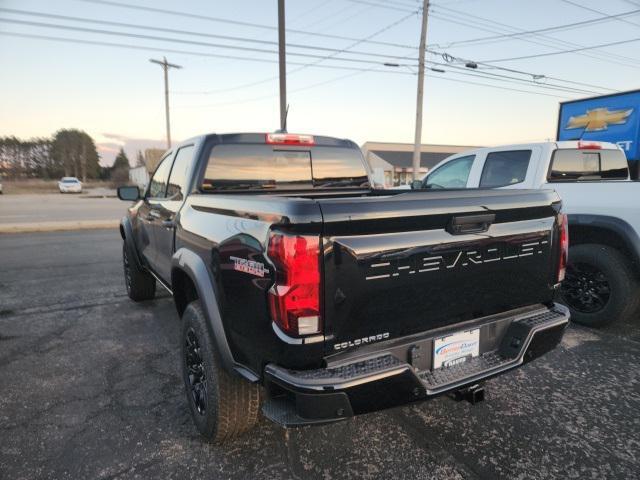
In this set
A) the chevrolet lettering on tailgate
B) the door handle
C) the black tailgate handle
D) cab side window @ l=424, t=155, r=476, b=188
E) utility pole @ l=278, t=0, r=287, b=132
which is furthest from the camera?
utility pole @ l=278, t=0, r=287, b=132

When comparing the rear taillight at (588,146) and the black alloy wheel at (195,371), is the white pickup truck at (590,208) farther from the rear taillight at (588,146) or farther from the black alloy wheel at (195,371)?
the black alloy wheel at (195,371)

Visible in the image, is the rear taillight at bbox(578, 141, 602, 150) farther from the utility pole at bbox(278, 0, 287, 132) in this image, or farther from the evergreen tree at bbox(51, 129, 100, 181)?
the evergreen tree at bbox(51, 129, 100, 181)

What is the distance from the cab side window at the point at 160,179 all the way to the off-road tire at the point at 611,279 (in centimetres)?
426

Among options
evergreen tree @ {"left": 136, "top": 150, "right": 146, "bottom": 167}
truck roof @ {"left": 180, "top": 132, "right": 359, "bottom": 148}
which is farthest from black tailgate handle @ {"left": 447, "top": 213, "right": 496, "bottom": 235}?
evergreen tree @ {"left": 136, "top": 150, "right": 146, "bottom": 167}

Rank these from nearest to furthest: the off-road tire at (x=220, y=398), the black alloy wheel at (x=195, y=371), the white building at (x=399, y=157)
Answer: the off-road tire at (x=220, y=398), the black alloy wheel at (x=195, y=371), the white building at (x=399, y=157)

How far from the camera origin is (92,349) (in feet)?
12.7

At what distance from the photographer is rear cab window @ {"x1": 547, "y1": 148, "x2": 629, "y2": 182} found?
4.86m

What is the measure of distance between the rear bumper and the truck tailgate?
0.30 ft

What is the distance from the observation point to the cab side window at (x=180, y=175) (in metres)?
3.29

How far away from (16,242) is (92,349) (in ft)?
27.0

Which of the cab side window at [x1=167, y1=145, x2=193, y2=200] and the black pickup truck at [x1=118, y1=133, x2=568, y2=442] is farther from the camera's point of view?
the cab side window at [x1=167, y1=145, x2=193, y2=200]

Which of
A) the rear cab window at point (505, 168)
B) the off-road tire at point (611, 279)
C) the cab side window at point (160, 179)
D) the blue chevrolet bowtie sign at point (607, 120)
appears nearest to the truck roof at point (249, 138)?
the cab side window at point (160, 179)

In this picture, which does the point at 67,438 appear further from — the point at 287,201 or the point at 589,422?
the point at 589,422

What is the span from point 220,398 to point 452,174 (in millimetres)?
4801
